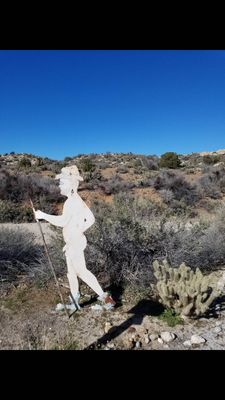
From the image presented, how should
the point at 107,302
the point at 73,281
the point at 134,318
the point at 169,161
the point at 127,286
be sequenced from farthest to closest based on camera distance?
the point at 169,161 < the point at 127,286 < the point at 73,281 < the point at 107,302 < the point at 134,318

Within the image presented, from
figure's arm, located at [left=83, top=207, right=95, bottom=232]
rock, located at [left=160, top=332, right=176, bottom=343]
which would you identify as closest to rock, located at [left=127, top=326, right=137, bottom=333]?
rock, located at [left=160, top=332, right=176, bottom=343]

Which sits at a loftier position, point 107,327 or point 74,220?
point 74,220

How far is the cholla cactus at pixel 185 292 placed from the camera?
14.7 feet

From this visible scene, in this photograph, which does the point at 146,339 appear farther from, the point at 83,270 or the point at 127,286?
the point at 127,286

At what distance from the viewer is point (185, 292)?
4.50 m

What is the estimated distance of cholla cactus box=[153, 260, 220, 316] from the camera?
448 centimetres

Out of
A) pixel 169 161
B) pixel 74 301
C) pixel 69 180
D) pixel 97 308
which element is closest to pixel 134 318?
pixel 97 308

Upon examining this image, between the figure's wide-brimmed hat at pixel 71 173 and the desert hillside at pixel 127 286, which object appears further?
the figure's wide-brimmed hat at pixel 71 173

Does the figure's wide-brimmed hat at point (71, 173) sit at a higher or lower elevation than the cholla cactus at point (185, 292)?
higher

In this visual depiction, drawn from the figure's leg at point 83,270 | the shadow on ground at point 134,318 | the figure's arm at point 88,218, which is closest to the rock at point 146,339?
the shadow on ground at point 134,318

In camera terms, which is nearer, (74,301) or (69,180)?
(69,180)

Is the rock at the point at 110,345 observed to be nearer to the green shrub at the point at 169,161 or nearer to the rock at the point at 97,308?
the rock at the point at 97,308
